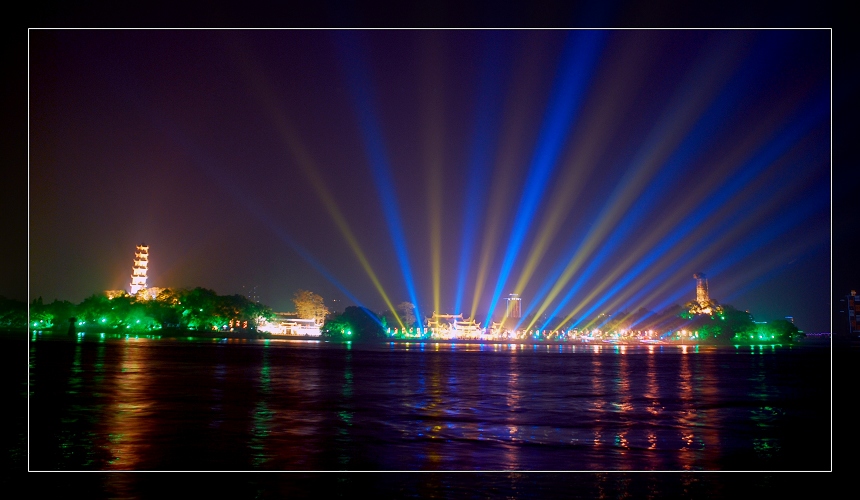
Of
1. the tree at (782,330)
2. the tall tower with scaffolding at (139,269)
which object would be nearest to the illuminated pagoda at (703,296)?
the tree at (782,330)

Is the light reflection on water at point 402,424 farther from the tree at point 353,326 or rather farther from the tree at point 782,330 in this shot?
the tree at point 782,330

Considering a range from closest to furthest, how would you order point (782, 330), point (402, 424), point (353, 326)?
point (402, 424) → point (353, 326) → point (782, 330)

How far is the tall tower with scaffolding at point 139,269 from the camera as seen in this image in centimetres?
9969

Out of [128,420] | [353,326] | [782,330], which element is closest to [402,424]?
[128,420]

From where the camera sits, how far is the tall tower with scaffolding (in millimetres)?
99688

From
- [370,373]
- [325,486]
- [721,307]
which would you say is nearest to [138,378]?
[370,373]

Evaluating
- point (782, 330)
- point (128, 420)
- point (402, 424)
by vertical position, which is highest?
point (128, 420)

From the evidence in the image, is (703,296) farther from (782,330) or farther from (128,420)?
(128,420)

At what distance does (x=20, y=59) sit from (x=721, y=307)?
366ft

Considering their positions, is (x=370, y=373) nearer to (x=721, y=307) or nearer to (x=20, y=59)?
(x=20, y=59)

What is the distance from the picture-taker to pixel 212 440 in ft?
30.5

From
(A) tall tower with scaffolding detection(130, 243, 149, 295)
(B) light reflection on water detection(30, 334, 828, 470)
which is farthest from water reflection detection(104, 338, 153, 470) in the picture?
(A) tall tower with scaffolding detection(130, 243, 149, 295)

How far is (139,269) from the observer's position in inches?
3986

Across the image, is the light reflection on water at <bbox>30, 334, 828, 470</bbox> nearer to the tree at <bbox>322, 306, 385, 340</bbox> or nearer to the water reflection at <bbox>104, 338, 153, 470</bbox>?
the water reflection at <bbox>104, 338, 153, 470</bbox>
